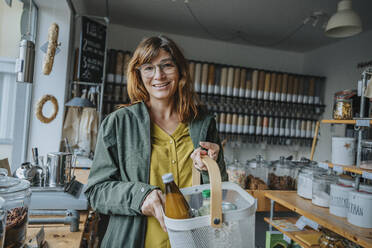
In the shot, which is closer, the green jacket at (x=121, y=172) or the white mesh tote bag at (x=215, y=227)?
the white mesh tote bag at (x=215, y=227)

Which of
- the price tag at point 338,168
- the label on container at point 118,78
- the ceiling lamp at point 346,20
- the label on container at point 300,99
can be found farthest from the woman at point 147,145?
the label on container at point 300,99

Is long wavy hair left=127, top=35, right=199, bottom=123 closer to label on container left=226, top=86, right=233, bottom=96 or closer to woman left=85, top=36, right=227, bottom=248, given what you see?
woman left=85, top=36, right=227, bottom=248

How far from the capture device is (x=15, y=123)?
278cm

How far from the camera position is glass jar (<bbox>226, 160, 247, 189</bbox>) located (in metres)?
2.55

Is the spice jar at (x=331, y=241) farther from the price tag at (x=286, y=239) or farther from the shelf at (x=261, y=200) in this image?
the shelf at (x=261, y=200)

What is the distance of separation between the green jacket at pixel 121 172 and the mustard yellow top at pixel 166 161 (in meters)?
0.03

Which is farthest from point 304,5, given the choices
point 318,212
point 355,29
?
point 318,212

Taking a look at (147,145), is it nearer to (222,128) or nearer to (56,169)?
(56,169)

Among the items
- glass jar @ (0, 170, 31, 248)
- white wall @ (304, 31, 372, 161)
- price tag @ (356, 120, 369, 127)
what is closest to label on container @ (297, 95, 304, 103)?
white wall @ (304, 31, 372, 161)

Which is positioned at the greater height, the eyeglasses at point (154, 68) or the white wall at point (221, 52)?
the white wall at point (221, 52)

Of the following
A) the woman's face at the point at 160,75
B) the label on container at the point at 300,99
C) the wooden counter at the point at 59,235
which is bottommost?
the wooden counter at the point at 59,235

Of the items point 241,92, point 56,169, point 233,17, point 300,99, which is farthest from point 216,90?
point 56,169

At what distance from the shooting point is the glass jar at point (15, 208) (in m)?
0.80

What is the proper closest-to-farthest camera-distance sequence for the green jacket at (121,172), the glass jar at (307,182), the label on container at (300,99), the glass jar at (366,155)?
the green jacket at (121,172), the glass jar at (366,155), the glass jar at (307,182), the label on container at (300,99)
